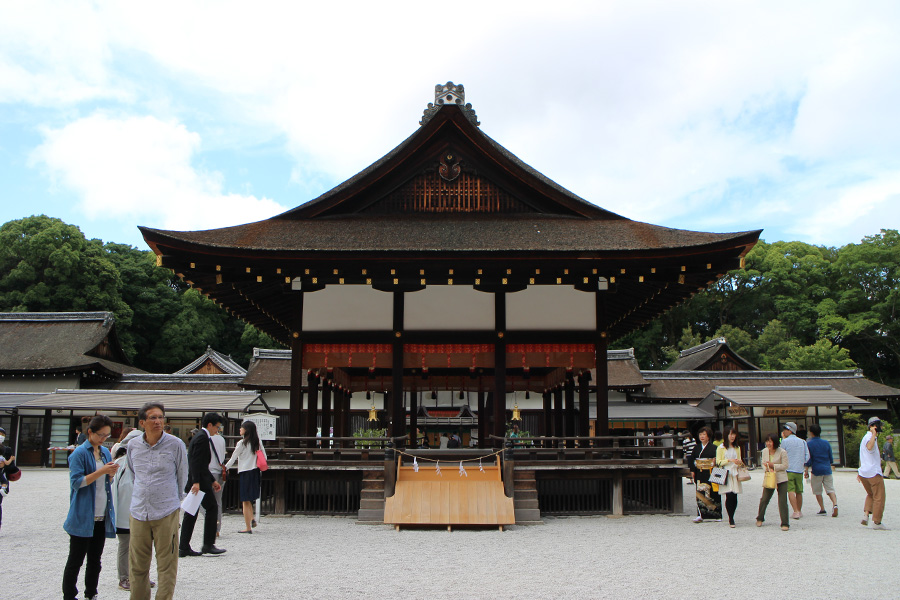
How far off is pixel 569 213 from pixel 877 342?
42921mm

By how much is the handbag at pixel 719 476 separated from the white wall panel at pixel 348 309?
248 inches

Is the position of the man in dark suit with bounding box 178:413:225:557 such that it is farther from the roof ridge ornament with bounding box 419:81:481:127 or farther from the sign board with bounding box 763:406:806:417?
the sign board with bounding box 763:406:806:417

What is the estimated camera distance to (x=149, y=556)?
16.5 feet

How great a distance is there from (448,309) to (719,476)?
5700 millimetres

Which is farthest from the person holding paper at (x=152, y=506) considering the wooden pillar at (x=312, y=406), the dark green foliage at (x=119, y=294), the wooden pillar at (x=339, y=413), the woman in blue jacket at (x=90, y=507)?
the dark green foliage at (x=119, y=294)

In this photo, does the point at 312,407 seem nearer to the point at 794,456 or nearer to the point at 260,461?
the point at 260,461

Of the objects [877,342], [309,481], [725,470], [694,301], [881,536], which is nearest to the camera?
[881,536]

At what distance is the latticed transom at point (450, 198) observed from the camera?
47.1ft

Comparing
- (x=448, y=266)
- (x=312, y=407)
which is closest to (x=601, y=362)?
(x=448, y=266)

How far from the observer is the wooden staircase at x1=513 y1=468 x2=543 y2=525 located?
36.0ft

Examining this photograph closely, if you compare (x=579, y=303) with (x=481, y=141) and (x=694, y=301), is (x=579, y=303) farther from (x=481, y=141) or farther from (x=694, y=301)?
(x=694, y=301)

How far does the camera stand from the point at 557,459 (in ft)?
39.8

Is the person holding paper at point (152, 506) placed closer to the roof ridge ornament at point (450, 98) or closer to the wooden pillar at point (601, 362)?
the wooden pillar at point (601, 362)

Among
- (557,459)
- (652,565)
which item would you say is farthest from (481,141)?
(652,565)
